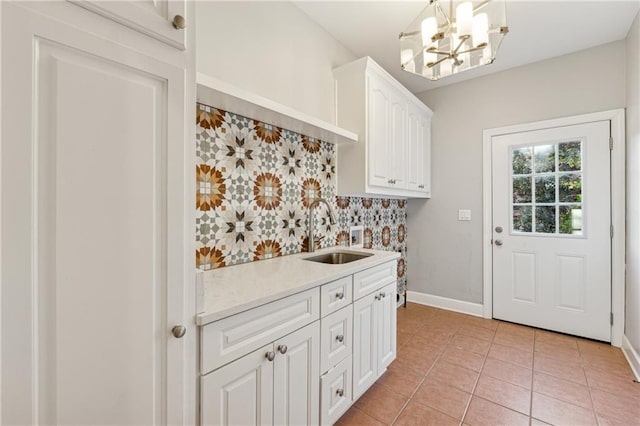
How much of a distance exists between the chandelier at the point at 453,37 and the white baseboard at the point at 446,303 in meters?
2.46

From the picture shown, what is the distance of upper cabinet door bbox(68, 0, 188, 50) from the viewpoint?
0.66 m

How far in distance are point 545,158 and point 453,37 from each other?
1888 millimetres

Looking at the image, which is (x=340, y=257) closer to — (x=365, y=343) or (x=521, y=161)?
(x=365, y=343)

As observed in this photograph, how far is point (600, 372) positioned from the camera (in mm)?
2039

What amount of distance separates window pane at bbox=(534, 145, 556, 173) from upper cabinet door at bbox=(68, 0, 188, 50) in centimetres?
318

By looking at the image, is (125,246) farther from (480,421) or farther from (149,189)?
(480,421)

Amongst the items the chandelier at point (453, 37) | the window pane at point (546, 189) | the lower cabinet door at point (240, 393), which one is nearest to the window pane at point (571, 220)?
the window pane at point (546, 189)

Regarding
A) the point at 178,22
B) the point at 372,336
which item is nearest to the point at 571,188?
the point at 372,336

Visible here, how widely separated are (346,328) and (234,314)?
29.9 inches

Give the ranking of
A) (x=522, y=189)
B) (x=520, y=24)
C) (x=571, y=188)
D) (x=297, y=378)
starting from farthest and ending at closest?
(x=522, y=189)
(x=571, y=188)
(x=520, y=24)
(x=297, y=378)

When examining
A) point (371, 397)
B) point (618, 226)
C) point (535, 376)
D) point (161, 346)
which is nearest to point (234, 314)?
point (161, 346)

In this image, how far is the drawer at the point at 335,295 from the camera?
1387mm

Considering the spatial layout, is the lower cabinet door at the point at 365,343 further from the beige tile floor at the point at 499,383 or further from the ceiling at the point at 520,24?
the ceiling at the point at 520,24

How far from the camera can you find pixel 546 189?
9.02 feet
